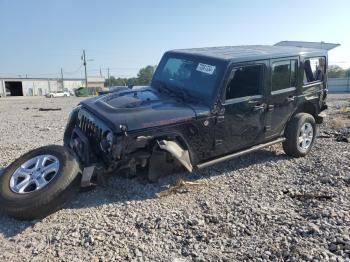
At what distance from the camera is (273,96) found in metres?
6.22

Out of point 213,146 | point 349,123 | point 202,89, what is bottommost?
point 349,123

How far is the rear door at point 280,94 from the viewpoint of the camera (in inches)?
244

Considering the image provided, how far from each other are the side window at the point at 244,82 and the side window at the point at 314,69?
4.69ft

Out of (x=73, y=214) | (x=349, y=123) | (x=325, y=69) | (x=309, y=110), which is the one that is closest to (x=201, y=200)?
(x=73, y=214)

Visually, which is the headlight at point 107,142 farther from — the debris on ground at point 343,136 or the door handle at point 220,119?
the debris on ground at point 343,136

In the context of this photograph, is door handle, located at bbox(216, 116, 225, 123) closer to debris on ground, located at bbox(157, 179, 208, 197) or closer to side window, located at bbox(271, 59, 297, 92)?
debris on ground, located at bbox(157, 179, 208, 197)

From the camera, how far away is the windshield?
548 cm

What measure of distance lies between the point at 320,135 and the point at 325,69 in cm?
225

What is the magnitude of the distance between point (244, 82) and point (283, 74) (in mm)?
1036

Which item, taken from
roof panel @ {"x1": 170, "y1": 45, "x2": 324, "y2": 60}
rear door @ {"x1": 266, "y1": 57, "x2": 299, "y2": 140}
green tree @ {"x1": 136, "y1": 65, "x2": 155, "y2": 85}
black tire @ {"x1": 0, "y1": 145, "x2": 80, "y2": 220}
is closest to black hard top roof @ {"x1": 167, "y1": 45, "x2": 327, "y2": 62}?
roof panel @ {"x1": 170, "y1": 45, "x2": 324, "y2": 60}

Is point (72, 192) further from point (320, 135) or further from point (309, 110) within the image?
point (320, 135)

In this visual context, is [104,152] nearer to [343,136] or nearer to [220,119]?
[220,119]

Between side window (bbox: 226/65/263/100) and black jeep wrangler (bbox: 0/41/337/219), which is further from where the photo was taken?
side window (bbox: 226/65/263/100)

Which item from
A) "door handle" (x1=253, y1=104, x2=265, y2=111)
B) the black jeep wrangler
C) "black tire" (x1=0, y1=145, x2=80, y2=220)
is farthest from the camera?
"door handle" (x1=253, y1=104, x2=265, y2=111)
